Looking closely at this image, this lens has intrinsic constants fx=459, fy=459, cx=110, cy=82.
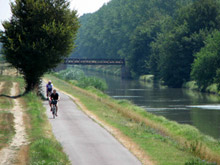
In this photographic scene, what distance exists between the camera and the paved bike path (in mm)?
17709

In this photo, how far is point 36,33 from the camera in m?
41.9

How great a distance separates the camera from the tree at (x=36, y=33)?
136 ft

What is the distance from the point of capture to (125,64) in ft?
426

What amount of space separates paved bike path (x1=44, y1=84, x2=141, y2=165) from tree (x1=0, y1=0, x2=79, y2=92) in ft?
36.9

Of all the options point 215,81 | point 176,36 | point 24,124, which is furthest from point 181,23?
point 24,124

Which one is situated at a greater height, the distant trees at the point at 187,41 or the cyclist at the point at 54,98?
the distant trees at the point at 187,41

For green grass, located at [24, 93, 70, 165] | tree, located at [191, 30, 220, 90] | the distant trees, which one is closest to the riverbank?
tree, located at [191, 30, 220, 90]

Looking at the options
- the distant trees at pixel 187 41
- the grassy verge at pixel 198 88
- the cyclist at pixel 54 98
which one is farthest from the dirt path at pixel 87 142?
the distant trees at pixel 187 41

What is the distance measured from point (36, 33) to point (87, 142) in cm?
2234

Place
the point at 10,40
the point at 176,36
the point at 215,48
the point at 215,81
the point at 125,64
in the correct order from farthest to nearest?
1. the point at 125,64
2. the point at 176,36
3. the point at 215,48
4. the point at 215,81
5. the point at 10,40

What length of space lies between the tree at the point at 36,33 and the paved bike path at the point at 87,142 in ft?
36.9

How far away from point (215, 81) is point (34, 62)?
35639 millimetres

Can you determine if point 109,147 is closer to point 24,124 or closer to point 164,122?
point 24,124

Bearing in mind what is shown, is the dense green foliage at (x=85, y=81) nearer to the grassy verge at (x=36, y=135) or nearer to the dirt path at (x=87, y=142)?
the grassy verge at (x=36, y=135)
